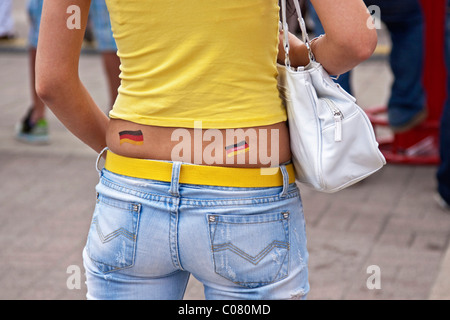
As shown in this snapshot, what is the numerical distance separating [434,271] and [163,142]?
7.90ft

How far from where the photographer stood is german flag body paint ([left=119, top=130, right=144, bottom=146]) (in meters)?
1.62

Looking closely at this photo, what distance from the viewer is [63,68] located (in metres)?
1.67

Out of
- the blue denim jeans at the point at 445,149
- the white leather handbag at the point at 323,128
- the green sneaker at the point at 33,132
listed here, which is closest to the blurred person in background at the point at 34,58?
the green sneaker at the point at 33,132

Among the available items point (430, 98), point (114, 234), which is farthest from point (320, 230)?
point (114, 234)

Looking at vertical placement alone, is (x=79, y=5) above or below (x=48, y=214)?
above

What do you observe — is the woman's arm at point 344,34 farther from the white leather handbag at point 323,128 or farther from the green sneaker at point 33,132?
the green sneaker at point 33,132

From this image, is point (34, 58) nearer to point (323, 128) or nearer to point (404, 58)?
point (404, 58)

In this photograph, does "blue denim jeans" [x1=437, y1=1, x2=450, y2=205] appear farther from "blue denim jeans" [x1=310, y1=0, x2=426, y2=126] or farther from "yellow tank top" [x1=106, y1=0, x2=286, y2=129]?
"yellow tank top" [x1=106, y1=0, x2=286, y2=129]

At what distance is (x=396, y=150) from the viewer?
5.32 m

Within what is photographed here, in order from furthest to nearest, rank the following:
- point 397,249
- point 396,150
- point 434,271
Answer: point 396,150, point 397,249, point 434,271

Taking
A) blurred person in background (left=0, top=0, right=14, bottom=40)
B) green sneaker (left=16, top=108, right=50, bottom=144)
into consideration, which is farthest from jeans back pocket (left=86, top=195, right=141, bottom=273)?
blurred person in background (left=0, top=0, right=14, bottom=40)

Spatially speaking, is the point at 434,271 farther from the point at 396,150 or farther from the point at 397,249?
the point at 396,150

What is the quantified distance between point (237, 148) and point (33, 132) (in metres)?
4.53
